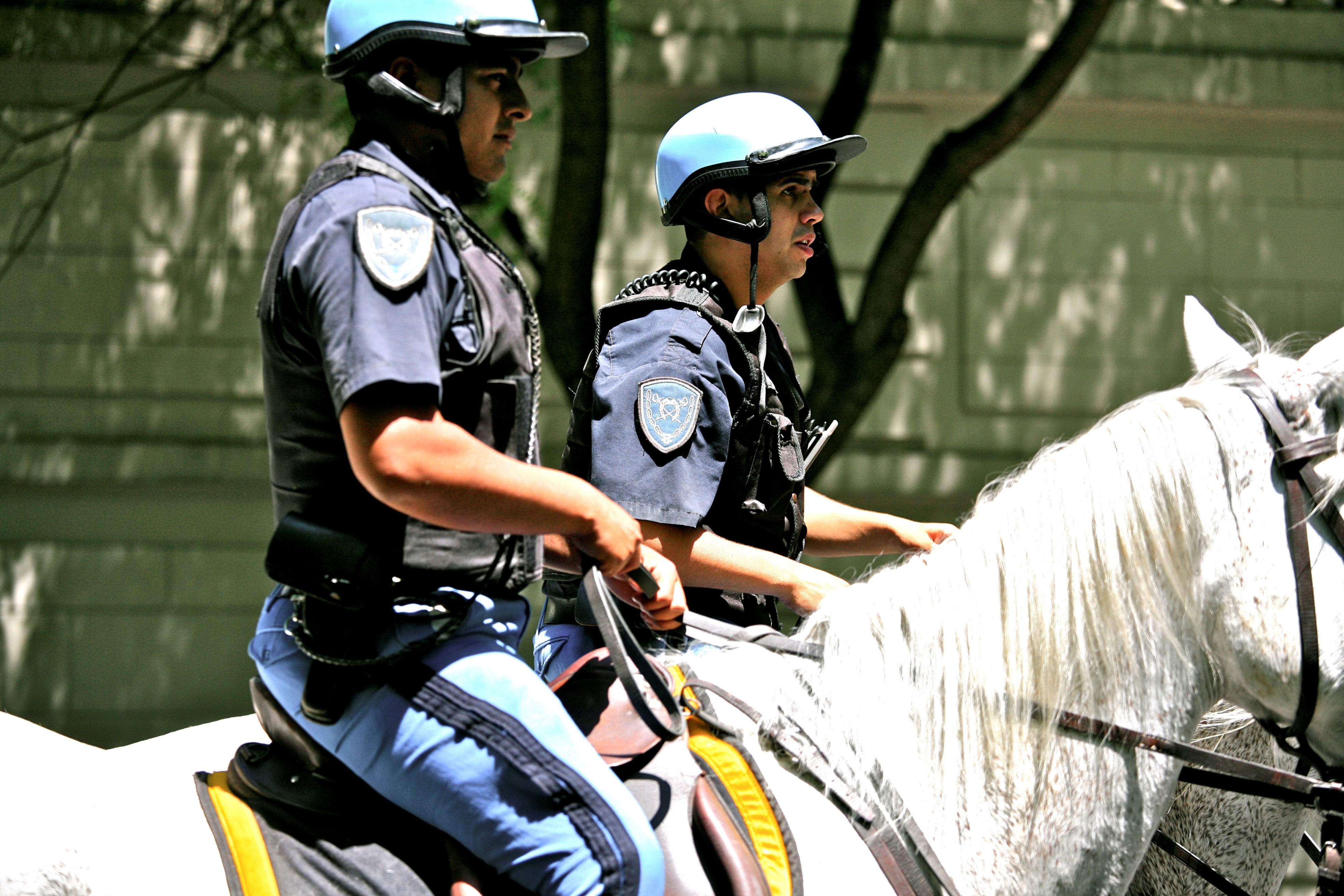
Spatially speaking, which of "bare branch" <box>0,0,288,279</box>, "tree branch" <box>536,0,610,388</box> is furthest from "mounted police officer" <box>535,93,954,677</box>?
"bare branch" <box>0,0,288,279</box>

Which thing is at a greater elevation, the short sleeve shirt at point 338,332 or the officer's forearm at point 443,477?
the short sleeve shirt at point 338,332

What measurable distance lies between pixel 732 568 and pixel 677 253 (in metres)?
5.94

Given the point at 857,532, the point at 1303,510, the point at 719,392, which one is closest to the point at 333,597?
the point at 719,392

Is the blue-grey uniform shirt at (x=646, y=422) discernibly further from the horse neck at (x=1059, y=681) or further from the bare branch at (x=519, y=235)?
the bare branch at (x=519, y=235)

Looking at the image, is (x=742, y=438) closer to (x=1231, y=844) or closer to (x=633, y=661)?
(x=633, y=661)

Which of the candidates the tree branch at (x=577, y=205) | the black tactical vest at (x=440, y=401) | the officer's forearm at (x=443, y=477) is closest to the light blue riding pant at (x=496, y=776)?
the black tactical vest at (x=440, y=401)

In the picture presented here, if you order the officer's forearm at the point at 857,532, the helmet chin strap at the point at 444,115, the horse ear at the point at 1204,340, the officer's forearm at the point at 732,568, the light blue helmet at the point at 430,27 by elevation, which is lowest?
the officer's forearm at the point at 857,532

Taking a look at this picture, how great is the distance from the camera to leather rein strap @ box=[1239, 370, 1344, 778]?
1.99m

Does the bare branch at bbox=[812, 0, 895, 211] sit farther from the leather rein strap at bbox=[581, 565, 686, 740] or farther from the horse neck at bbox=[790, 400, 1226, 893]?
the leather rein strap at bbox=[581, 565, 686, 740]

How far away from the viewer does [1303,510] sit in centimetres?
201

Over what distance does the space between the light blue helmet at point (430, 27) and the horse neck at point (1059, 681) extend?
1097 millimetres

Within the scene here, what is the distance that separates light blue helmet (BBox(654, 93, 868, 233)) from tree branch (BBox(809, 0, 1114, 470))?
3356mm

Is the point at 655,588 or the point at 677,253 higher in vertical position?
the point at 677,253

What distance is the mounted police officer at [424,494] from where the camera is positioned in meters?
1.68
